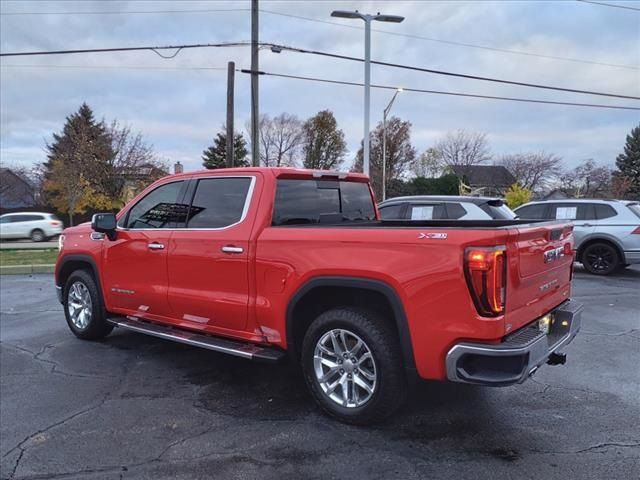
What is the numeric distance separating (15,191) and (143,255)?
5520 centimetres

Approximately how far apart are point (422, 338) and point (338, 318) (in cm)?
67

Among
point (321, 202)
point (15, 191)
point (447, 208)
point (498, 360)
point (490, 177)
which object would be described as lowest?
point (498, 360)

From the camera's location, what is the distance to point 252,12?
1786cm

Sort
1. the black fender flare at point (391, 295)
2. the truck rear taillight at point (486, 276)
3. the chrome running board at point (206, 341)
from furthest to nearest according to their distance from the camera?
the chrome running board at point (206, 341)
the black fender flare at point (391, 295)
the truck rear taillight at point (486, 276)

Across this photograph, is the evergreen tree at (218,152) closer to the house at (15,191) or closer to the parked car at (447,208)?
the house at (15,191)

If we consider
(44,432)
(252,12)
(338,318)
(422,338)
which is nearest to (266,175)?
(338,318)

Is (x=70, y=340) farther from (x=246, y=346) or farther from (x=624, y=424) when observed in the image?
(x=624, y=424)

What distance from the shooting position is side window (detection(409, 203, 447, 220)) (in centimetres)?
961

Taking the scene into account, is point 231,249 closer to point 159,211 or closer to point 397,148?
point 159,211

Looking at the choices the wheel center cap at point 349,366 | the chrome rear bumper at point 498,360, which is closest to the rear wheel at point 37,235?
the wheel center cap at point 349,366

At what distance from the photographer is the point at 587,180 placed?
56250 millimetres

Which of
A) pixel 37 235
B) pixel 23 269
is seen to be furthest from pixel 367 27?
pixel 37 235

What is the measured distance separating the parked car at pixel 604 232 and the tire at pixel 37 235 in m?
23.4

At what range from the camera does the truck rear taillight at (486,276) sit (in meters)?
2.91
